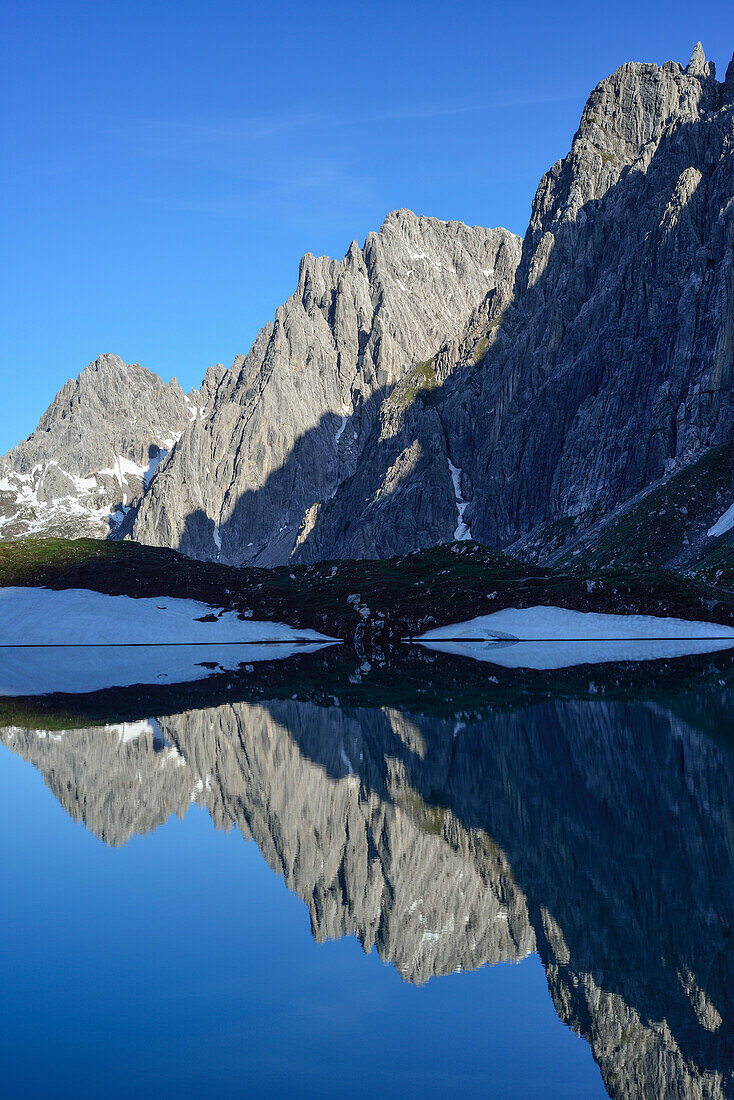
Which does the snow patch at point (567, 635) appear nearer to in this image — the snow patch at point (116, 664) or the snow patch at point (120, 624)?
the snow patch at point (116, 664)

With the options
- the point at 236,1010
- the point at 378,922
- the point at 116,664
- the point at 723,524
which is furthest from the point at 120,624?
the point at 723,524

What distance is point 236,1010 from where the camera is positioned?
9977 mm

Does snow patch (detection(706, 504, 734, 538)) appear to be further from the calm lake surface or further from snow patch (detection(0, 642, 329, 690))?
the calm lake surface

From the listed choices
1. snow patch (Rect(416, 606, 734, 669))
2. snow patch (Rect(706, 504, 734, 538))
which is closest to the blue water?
snow patch (Rect(416, 606, 734, 669))

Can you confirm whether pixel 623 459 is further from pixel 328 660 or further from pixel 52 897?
pixel 52 897

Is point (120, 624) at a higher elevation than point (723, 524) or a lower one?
lower

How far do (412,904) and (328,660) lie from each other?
149 ft

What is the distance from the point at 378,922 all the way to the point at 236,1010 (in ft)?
9.54

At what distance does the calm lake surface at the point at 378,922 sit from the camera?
8.95m

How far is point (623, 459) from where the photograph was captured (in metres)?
166

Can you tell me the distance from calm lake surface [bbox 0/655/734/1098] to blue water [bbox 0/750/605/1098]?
3 cm

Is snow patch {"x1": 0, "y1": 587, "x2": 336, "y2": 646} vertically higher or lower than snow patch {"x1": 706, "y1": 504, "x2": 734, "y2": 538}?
lower

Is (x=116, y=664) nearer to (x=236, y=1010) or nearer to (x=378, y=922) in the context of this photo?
(x=378, y=922)

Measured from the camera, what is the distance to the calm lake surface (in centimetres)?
895
